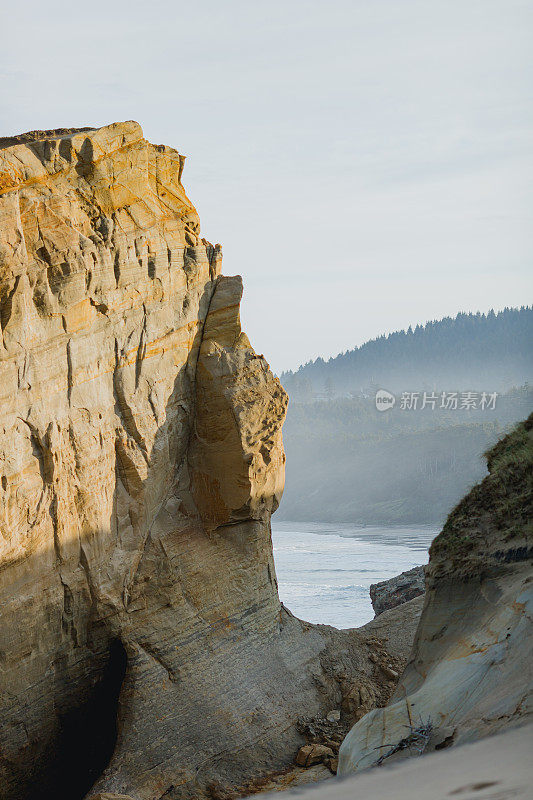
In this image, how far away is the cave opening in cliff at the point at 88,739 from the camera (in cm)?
1303

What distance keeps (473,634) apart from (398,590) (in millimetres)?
17997

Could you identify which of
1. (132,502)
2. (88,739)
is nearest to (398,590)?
(132,502)

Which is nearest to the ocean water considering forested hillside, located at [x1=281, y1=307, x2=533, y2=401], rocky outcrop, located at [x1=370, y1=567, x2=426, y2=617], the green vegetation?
rocky outcrop, located at [x1=370, y1=567, x2=426, y2=617]

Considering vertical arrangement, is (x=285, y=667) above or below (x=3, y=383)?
below

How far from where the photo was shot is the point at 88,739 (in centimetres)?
1346

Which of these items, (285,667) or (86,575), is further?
(285,667)

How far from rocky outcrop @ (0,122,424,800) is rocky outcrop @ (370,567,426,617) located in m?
7.75

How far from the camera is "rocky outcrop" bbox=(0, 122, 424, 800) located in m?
12.3

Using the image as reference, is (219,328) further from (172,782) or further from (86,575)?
(172,782)

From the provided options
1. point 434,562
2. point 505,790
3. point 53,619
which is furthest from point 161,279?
point 505,790

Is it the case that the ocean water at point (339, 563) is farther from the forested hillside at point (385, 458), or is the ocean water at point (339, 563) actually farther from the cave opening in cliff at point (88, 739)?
the cave opening in cliff at point (88, 739)

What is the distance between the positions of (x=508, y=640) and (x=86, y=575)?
834 centimetres

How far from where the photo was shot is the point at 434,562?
963 centimetres

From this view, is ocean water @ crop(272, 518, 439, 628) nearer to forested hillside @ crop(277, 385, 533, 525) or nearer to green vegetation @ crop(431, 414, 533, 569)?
forested hillside @ crop(277, 385, 533, 525)
